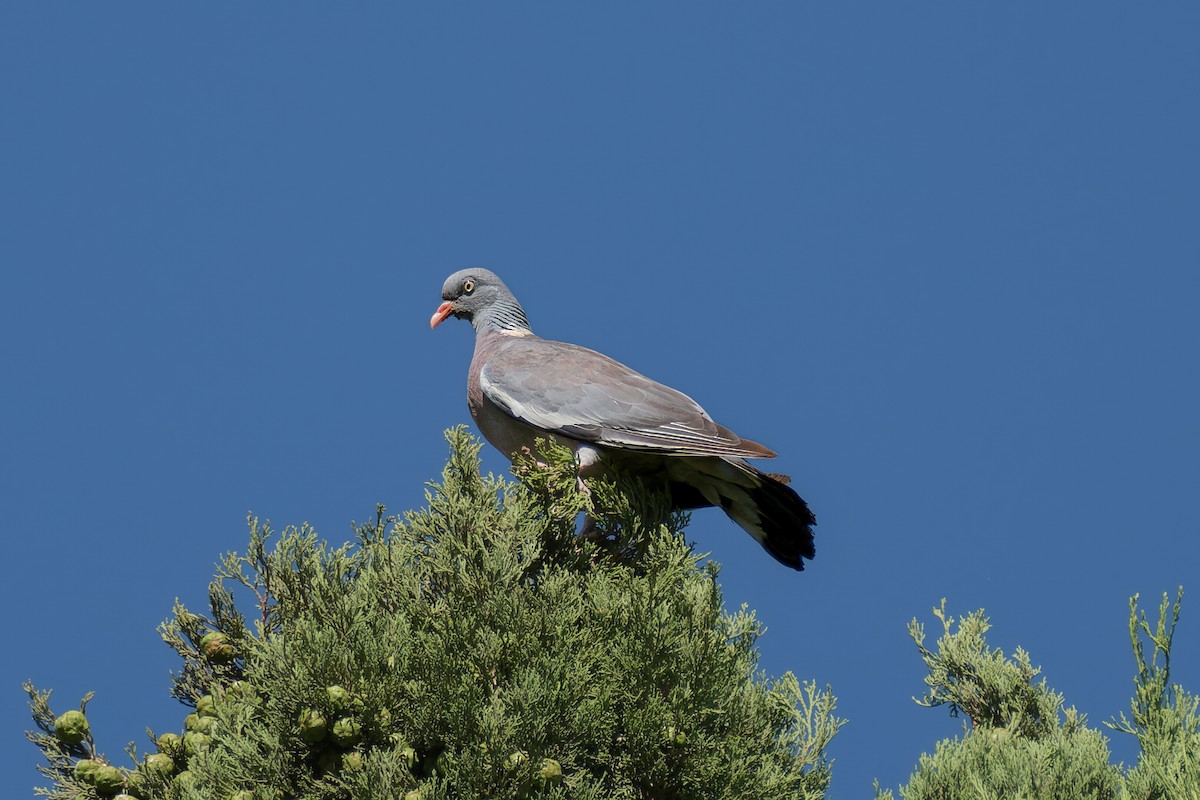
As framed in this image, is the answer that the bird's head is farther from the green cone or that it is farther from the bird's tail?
the green cone

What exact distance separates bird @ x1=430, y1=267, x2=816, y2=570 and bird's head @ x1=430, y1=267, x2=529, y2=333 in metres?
0.75

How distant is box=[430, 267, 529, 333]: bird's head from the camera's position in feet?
25.6

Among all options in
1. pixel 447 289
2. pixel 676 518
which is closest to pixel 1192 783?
pixel 676 518

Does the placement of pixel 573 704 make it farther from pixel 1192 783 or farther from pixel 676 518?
pixel 1192 783

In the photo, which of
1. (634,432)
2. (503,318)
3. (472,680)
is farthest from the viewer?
(503,318)

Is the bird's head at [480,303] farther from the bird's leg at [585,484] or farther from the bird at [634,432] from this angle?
the bird's leg at [585,484]

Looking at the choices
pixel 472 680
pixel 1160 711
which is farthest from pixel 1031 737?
pixel 472 680

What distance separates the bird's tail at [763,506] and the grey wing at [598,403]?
191 millimetres

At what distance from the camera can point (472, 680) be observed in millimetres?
→ 4250

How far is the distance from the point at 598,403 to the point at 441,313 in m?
2.01

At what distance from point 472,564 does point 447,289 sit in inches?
145

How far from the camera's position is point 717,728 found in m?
4.58

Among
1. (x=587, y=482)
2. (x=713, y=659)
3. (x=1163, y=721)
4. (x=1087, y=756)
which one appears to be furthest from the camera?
(x=587, y=482)

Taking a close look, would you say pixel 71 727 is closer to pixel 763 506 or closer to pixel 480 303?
pixel 763 506
